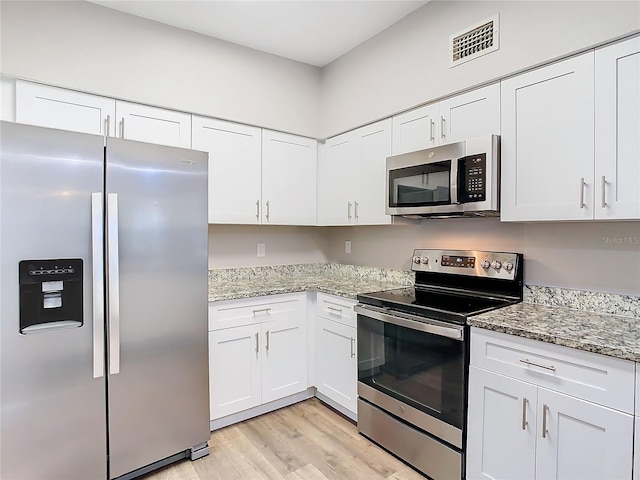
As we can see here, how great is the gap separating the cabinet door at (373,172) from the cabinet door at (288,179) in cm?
51

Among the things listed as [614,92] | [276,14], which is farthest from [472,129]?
[276,14]

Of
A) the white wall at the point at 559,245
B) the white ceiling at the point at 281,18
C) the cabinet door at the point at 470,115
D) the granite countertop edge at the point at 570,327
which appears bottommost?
the granite countertop edge at the point at 570,327

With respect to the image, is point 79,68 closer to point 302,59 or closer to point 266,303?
point 302,59

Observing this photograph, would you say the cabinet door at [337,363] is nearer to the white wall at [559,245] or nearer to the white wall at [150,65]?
the white wall at [559,245]

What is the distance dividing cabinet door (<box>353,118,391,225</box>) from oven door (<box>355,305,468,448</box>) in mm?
743

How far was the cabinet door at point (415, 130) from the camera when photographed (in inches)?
88.7

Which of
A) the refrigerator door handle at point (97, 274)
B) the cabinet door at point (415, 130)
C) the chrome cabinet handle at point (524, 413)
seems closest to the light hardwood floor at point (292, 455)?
the chrome cabinet handle at point (524, 413)

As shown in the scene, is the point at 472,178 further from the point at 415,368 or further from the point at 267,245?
the point at 267,245

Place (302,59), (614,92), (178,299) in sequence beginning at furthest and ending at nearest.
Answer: (302,59)
(178,299)
(614,92)

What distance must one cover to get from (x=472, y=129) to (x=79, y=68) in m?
2.34

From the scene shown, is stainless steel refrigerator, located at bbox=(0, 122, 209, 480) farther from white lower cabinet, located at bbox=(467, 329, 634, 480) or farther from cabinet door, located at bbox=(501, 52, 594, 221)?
cabinet door, located at bbox=(501, 52, 594, 221)

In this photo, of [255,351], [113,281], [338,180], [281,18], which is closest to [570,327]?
[255,351]

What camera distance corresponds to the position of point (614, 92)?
5.00 ft

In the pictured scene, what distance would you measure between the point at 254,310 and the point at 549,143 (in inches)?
77.1
